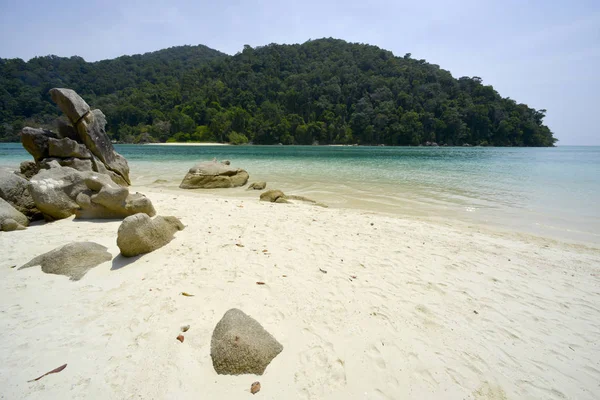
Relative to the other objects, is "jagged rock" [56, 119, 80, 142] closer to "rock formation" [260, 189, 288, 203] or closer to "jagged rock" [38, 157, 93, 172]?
"jagged rock" [38, 157, 93, 172]

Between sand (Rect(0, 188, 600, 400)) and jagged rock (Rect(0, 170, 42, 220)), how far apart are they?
1.29m

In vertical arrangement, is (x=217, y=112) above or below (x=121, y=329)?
above

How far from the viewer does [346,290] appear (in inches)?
144

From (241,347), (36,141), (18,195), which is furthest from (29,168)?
(241,347)

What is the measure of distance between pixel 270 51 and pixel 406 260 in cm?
15589

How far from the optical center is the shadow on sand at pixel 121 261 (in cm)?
398

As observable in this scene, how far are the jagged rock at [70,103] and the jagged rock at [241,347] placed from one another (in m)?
10.9

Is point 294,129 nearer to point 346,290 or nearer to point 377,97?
point 377,97

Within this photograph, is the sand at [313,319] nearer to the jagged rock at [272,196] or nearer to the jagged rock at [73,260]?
the jagged rock at [73,260]

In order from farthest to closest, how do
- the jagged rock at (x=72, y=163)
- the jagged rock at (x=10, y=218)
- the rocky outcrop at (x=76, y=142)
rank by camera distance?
the rocky outcrop at (x=76, y=142)
the jagged rock at (x=72, y=163)
the jagged rock at (x=10, y=218)

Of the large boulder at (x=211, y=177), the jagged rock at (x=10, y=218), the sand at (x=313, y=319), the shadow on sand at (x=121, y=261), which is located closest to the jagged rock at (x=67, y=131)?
the large boulder at (x=211, y=177)

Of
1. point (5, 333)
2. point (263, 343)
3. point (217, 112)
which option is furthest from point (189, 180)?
point (217, 112)

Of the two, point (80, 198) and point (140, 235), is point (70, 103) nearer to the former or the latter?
point (80, 198)

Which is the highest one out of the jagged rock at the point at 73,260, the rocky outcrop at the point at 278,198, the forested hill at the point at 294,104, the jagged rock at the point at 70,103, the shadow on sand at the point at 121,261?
the forested hill at the point at 294,104
